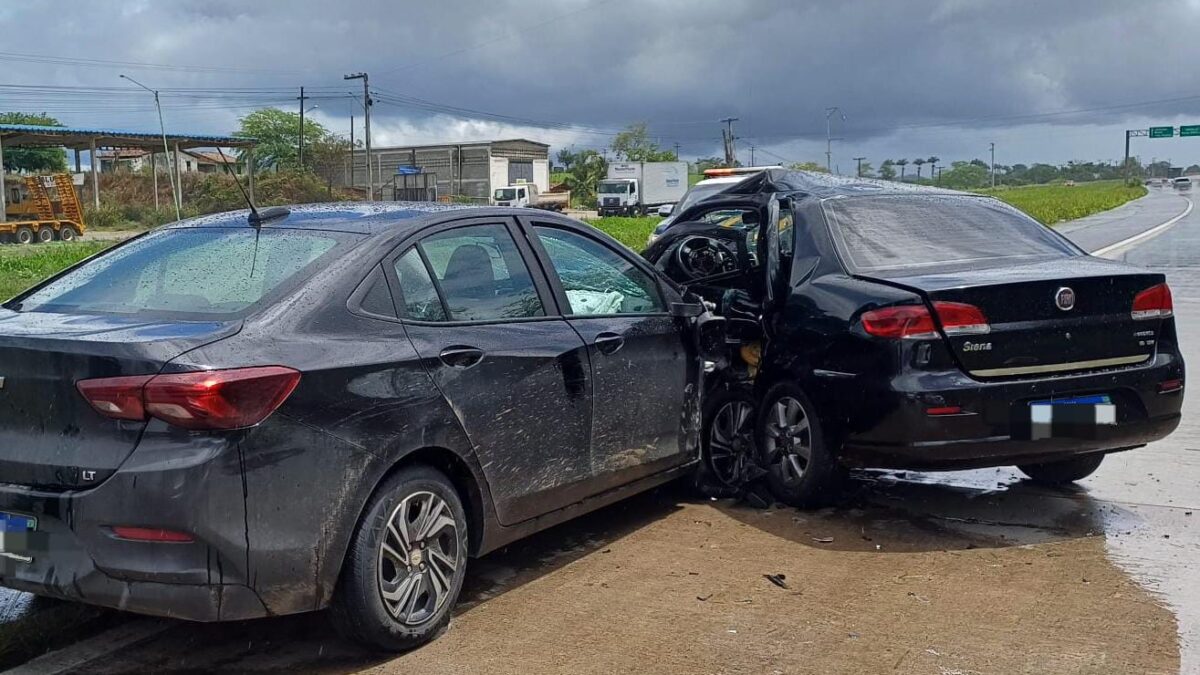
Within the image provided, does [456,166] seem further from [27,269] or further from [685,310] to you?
[685,310]

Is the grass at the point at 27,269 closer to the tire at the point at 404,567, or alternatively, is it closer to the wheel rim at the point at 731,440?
the wheel rim at the point at 731,440

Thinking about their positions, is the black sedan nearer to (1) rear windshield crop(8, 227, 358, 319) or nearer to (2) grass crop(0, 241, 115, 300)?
(1) rear windshield crop(8, 227, 358, 319)

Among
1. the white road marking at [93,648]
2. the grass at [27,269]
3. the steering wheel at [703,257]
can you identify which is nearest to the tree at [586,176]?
the grass at [27,269]

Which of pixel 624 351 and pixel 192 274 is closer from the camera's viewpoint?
pixel 192 274

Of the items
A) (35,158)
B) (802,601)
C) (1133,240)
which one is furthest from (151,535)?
(35,158)

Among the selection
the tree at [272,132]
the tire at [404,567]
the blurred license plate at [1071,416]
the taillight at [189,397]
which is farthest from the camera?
the tree at [272,132]

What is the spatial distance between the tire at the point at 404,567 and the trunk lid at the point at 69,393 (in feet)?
2.67

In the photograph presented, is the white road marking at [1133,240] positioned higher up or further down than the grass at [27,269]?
higher up

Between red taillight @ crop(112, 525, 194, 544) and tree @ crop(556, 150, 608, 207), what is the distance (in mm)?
93059

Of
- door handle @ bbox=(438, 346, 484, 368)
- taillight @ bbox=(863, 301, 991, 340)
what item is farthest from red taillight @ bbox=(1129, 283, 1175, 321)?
door handle @ bbox=(438, 346, 484, 368)

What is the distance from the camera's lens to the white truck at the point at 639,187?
68062mm

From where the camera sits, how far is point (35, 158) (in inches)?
3260

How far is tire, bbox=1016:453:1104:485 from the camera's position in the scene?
235 inches

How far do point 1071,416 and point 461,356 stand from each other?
9.39 feet
